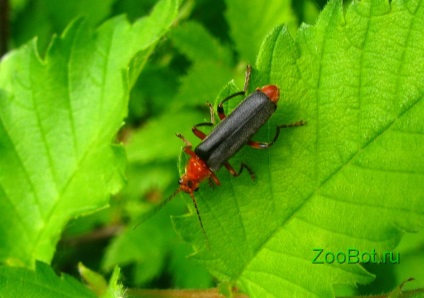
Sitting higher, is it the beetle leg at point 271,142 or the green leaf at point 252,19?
the green leaf at point 252,19

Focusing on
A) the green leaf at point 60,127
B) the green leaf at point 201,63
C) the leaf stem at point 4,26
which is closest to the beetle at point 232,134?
the green leaf at point 60,127

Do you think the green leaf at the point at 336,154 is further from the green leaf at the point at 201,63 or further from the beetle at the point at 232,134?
the green leaf at the point at 201,63

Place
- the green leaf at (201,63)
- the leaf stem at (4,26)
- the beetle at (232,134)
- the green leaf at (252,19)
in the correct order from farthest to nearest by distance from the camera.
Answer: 1. the leaf stem at (4,26)
2. the green leaf at (201,63)
3. the green leaf at (252,19)
4. the beetle at (232,134)

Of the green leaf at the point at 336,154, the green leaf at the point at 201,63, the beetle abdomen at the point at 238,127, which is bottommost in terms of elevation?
the green leaf at the point at 336,154

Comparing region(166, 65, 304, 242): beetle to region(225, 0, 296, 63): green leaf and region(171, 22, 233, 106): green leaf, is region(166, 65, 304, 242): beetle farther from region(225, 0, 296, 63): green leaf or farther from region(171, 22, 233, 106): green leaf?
region(225, 0, 296, 63): green leaf

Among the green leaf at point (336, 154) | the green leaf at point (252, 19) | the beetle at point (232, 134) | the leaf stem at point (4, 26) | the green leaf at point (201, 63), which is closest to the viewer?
the green leaf at point (336, 154)

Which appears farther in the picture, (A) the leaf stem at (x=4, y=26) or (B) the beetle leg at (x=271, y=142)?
(A) the leaf stem at (x=4, y=26)
